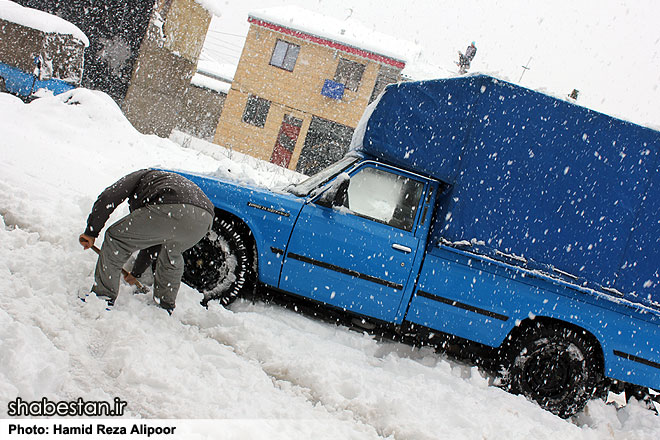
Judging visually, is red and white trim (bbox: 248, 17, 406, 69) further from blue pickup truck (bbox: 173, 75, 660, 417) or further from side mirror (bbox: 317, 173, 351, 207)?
side mirror (bbox: 317, 173, 351, 207)

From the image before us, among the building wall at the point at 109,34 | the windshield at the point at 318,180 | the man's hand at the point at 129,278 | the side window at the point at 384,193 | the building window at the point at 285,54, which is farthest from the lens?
the building window at the point at 285,54

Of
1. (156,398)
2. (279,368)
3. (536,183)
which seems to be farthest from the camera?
(536,183)

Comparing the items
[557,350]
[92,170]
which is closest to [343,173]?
[557,350]

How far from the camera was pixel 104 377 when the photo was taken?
279cm

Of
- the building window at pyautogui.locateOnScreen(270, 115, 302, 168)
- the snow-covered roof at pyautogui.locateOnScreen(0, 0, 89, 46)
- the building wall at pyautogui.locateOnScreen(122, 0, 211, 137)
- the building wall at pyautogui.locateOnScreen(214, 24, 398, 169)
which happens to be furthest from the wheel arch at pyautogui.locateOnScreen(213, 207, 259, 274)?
the building window at pyautogui.locateOnScreen(270, 115, 302, 168)

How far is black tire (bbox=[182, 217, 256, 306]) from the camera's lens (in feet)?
14.4

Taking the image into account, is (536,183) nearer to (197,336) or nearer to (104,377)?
(197,336)

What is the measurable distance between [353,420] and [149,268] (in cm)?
247

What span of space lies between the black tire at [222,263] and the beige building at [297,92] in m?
17.0

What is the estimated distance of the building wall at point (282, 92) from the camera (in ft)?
70.6

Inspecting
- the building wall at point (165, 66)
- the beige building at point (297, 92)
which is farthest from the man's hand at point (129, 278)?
the beige building at point (297, 92)

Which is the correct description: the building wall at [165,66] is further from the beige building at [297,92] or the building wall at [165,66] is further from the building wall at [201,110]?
the building wall at [201,110]

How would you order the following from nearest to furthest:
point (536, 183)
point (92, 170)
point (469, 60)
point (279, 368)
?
point (279, 368)
point (536, 183)
point (92, 170)
point (469, 60)

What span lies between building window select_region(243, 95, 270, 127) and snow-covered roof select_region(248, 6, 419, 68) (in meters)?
3.41
